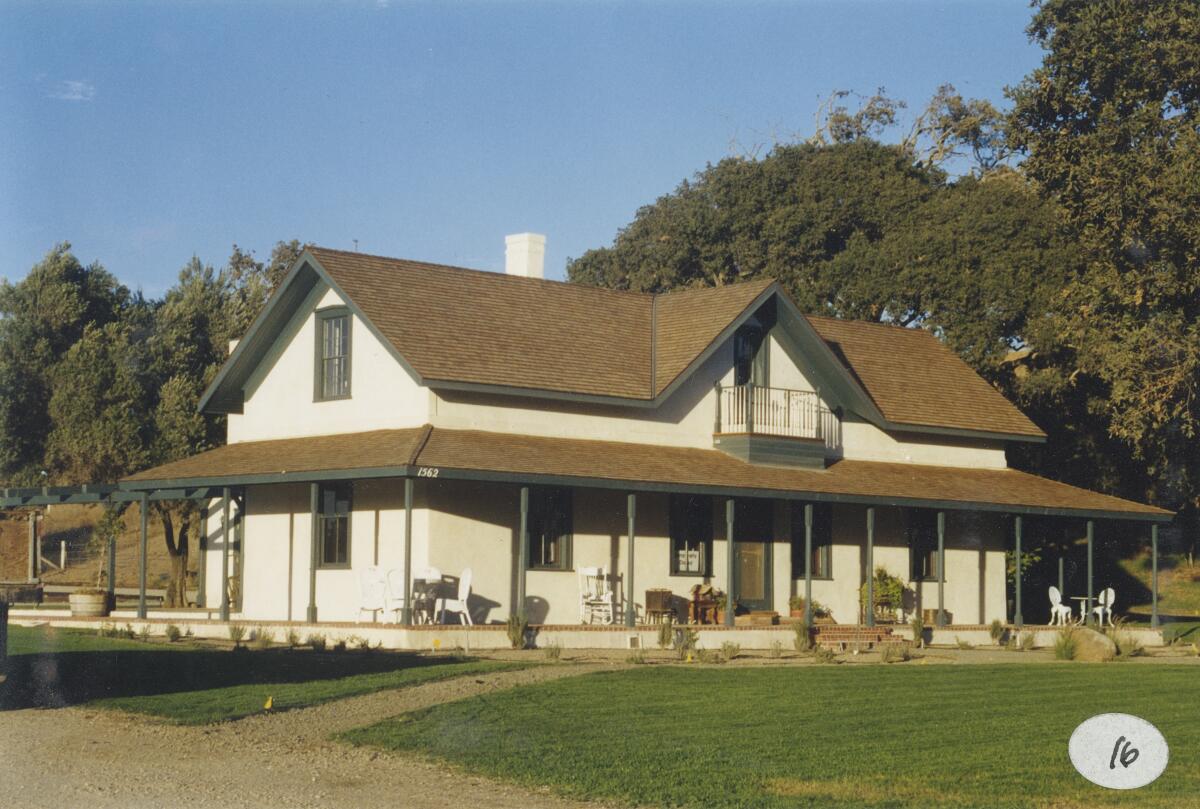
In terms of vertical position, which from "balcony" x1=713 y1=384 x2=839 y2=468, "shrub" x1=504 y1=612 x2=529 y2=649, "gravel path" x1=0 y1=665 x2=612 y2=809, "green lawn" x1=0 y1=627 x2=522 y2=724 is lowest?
"gravel path" x1=0 y1=665 x2=612 y2=809

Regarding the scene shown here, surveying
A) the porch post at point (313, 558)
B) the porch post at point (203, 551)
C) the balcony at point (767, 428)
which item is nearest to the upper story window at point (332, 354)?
the porch post at point (313, 558)

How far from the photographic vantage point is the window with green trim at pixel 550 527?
29344 mm

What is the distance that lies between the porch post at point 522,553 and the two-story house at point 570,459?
15 centimetres

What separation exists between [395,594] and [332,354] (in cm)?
555

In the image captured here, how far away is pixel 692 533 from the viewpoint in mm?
31547

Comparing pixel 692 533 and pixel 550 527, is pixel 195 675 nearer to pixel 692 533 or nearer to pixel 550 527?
pixel 550 527

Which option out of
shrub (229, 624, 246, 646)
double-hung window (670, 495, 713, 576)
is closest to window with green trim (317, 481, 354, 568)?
shrub (229, 624, 246, 646)

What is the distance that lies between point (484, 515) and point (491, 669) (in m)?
7.78

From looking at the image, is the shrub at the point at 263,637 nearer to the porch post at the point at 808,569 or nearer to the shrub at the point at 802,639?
the shrub at the point at 802,639

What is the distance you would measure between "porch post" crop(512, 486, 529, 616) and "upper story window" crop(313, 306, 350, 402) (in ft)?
A: 15.7

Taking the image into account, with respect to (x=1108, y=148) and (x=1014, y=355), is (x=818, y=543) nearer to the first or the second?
(x=1108, y=148)

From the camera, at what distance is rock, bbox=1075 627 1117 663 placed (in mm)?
27734

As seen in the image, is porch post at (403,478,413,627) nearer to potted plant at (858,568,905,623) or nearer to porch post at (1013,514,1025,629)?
potted plant at (858,568,905,623)

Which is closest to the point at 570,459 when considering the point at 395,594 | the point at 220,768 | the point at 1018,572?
the point at 395,594
